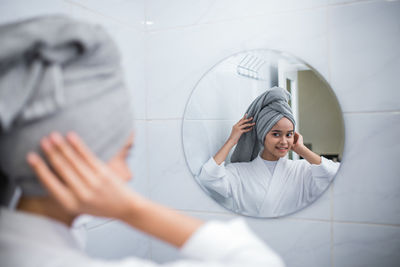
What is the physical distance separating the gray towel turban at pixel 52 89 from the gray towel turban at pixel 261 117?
0.68 metres

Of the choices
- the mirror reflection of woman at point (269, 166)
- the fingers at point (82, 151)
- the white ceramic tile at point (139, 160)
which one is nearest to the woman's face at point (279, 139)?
the mirror reflection of woman at point (269, 166)

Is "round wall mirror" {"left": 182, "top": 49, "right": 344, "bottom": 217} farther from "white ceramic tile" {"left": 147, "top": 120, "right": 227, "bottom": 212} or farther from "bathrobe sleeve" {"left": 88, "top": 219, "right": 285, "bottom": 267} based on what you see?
"bathrobe sleeve" {"left": 88, "top": 219, "right": 285, "bottom": 267}

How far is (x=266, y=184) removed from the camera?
1.14 m

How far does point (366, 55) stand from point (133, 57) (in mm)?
861

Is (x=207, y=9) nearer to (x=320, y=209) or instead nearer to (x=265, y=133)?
(x=265, y=133)

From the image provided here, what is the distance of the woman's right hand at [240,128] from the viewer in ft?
3.74

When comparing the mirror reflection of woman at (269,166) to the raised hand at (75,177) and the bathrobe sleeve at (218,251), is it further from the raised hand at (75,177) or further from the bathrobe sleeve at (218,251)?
the raised hand at (75,177)

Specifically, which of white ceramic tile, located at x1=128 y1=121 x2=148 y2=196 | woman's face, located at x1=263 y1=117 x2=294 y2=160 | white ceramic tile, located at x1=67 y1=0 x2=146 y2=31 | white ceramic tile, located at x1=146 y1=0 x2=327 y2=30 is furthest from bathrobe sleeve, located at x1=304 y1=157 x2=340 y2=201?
white ceramic tile, located at x1=67 y1=0 x2=146 y2=31

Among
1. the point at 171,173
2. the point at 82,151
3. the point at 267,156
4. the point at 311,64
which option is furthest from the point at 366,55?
the point at 82,151

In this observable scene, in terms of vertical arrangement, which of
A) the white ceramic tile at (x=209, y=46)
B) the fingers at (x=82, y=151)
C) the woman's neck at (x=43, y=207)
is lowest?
the woman's neck at (x=43, y=207)

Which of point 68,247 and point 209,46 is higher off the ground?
point 209,46

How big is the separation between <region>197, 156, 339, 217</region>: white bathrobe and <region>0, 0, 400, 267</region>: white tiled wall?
0.04m

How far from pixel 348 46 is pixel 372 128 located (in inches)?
11.4

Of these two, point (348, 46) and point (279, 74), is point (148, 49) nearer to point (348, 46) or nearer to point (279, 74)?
point (279, 74)
